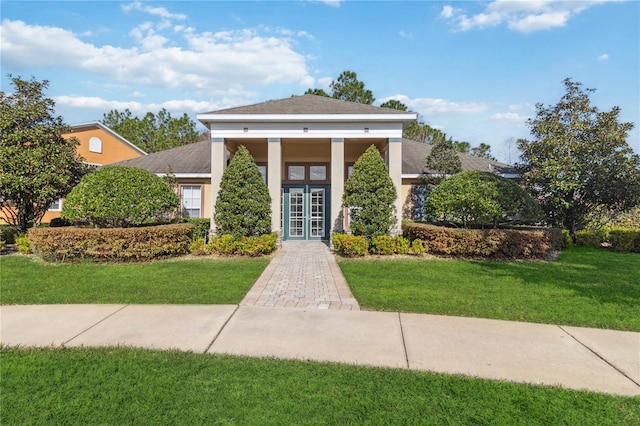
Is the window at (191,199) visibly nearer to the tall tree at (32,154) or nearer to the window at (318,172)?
the tall tree at (32,154)

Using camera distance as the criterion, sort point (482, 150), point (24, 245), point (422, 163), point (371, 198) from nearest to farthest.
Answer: point (24, 245)
point (371, 198)
point (422, 163)
point (482, 150)

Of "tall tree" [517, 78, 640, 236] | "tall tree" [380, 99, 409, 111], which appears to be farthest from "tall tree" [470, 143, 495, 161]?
"tall tree" [517, 78, 640, 236]

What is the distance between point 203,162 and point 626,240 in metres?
17.1

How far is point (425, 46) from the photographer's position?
37.3 ft

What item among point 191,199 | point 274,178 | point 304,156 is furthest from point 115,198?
point 304,156

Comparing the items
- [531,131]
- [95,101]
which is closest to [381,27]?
[531,131]

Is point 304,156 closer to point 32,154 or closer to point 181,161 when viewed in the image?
point 181,161

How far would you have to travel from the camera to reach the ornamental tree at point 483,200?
32.5 feet

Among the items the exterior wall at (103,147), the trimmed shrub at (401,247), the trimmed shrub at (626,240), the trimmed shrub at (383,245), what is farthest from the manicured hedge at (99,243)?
the exterior wall at (103,147)

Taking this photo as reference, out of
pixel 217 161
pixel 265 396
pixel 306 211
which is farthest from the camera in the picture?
pixel 306 211

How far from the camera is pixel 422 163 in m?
15.5

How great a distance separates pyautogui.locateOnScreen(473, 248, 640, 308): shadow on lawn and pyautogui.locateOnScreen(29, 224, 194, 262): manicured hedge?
874cm

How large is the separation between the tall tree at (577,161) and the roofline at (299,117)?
5.53m

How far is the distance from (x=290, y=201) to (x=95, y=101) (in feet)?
92.3
